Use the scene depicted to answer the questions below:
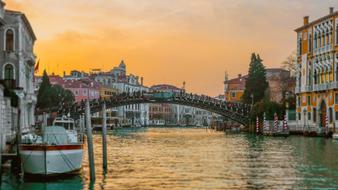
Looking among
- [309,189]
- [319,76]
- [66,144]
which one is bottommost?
[309,189]

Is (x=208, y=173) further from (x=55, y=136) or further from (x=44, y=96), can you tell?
(x=44, y=96)

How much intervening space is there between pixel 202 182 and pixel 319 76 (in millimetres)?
30786

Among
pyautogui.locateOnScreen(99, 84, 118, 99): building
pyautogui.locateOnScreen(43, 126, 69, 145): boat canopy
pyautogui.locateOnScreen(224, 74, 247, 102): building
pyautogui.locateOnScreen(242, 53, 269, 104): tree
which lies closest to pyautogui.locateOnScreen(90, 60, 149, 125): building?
pyautogui.locateOnScreen(99, 84, 118, 99): building

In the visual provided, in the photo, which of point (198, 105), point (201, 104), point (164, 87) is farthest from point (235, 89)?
point (164, 87)

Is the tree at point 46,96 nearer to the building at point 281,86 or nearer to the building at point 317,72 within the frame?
the building at point 281,86

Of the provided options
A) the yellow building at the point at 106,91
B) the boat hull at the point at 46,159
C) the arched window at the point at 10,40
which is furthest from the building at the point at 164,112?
the boat hull at the point at 46,159

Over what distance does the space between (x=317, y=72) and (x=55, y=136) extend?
32.0 metres

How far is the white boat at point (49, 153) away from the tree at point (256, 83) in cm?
4940

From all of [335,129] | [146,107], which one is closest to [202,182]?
[335,129]

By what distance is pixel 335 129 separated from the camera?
131 ft

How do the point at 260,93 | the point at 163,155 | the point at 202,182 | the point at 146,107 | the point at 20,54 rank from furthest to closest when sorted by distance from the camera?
the point at 146,107 → the point at 260,93 → the point at 20,54 → the point at 163,155 → the point at 202,182

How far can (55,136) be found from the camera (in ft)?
56.1

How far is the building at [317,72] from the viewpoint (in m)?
42.9

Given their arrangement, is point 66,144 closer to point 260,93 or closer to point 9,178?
point 9,178
